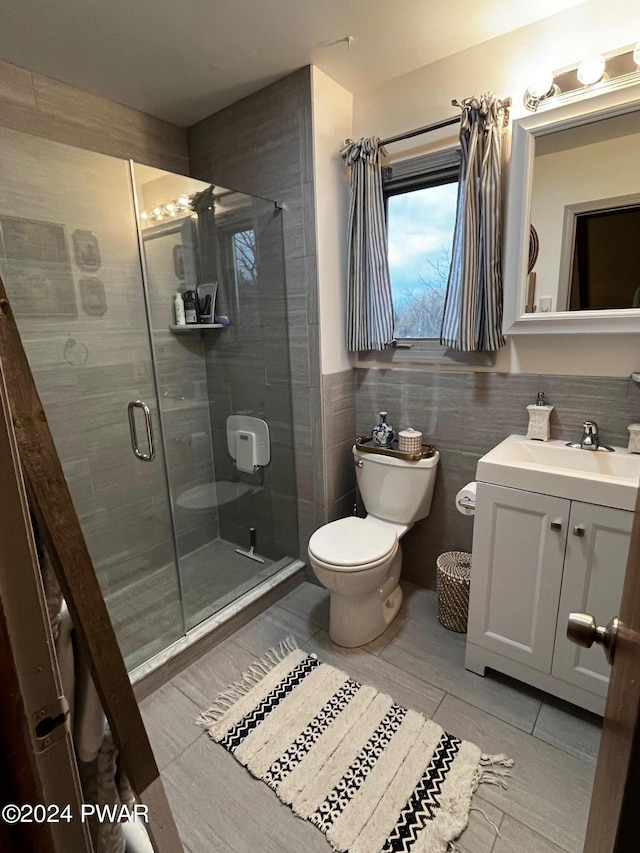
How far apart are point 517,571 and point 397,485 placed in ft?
2.18

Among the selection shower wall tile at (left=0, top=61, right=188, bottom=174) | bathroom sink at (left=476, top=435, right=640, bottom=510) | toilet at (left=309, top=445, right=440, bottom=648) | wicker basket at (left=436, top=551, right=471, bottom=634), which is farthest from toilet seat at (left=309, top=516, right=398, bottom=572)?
shower wall tile at (left=0, top=61, right=188, bottom=174)

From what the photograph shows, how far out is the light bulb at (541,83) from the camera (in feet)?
5.24

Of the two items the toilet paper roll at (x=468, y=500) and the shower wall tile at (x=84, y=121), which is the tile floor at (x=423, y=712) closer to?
the toilet paper roll at (x=468, y=500)

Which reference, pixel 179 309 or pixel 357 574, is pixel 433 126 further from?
pixel 357 574

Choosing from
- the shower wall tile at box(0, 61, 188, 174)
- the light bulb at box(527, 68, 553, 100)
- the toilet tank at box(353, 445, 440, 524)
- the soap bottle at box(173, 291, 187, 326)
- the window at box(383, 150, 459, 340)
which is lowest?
the toilet tank at box(353, 445, 440, 524)

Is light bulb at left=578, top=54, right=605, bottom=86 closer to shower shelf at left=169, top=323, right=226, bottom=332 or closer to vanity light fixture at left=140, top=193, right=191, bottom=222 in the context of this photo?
vanity light fixture at left=140, top=193, right=191, bottom=222

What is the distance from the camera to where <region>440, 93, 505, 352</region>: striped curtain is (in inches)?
68.1

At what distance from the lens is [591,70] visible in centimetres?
152

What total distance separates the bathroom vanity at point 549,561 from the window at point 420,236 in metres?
0.81

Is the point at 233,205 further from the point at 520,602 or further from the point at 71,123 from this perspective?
the point at 520,602

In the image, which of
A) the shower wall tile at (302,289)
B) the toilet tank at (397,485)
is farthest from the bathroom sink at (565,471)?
the shower wall tile at (302,289)

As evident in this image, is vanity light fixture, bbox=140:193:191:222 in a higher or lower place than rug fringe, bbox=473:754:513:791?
higher

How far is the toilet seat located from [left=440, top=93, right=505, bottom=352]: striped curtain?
0.91m

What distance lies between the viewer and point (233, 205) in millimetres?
2199
